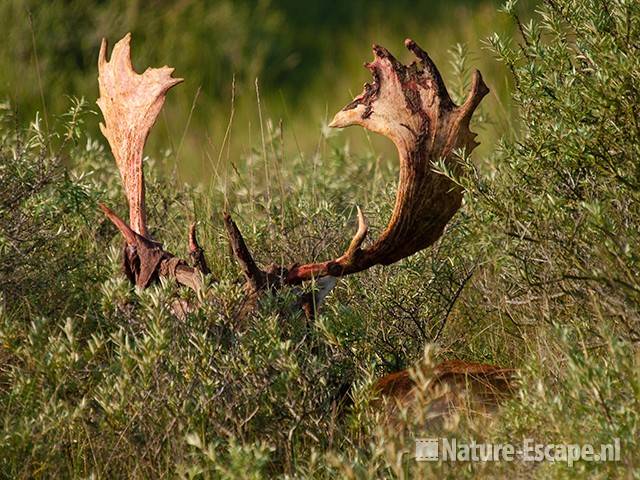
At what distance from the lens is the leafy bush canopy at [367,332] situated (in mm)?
3633

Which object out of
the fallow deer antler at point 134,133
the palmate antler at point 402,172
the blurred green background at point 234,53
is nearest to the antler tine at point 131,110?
the fallow deer antler at point 134,133

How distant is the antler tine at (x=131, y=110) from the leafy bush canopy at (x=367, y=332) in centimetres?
21

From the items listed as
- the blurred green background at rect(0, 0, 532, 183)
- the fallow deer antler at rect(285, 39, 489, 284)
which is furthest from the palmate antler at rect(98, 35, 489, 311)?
the blurred green background at rect(0, 0, 532, 183)

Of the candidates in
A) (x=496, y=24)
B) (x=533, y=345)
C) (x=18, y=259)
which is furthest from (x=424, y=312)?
(x=496, y=24)

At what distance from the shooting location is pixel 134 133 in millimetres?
4812

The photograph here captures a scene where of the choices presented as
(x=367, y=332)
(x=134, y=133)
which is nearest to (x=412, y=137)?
(x=367, y=332)

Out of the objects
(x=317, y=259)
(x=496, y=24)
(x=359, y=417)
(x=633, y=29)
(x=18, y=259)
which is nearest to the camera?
(x=359, y=417)

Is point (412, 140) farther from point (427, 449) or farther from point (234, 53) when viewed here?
point (234, 53)

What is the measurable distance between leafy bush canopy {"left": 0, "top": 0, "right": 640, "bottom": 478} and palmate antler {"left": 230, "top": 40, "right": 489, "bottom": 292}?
13 centimetres

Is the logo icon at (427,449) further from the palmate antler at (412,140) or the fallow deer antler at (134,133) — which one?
the fallow deer antler at (134,133)

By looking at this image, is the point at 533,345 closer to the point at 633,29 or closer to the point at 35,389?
the point at 633,29

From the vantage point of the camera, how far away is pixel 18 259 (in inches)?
193

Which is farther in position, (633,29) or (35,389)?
(633,29)

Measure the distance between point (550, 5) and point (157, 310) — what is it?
5.76 ft
